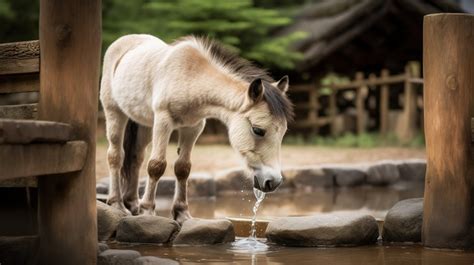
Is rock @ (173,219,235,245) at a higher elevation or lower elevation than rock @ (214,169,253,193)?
lower

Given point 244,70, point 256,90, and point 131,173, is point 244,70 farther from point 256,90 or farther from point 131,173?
point 131,173

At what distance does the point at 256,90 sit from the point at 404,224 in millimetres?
1766

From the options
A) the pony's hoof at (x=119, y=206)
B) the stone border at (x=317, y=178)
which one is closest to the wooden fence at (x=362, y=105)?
the stone border at (x=317, y=178)

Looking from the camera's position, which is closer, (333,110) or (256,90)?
(256,90)

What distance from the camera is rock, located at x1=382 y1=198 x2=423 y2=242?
666 cm

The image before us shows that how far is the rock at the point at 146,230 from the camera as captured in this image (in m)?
6.55

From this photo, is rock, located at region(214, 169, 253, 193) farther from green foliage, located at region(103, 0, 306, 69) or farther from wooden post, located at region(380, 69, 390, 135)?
wooden post, located at region(380, 69, 390, 135)

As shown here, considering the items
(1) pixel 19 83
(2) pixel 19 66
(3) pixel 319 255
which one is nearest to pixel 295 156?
(3) pixel 319 255

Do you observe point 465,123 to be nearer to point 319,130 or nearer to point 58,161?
point 58,161

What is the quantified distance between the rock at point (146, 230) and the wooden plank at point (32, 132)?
200 centimetres

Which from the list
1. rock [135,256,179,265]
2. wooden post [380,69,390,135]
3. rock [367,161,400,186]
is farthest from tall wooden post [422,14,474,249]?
wooden post [380,69,390,135]

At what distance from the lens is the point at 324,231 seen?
6.42 meters

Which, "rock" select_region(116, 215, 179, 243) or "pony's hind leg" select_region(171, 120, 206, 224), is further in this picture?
"pony's hind leg" select_region(171, 120, 206, 224)

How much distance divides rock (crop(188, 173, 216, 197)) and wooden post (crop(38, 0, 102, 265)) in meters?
5.88
